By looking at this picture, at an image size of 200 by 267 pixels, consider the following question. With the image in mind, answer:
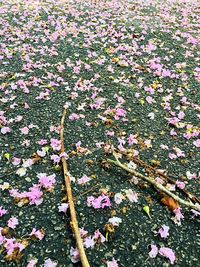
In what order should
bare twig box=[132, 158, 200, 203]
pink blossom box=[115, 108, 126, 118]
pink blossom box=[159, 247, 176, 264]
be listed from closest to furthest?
pink blossom box=[159, 247, 176, 264] → bare twig box=[132, 158, 200, 203] → pink blossom box=[115, 108, 126, 118]

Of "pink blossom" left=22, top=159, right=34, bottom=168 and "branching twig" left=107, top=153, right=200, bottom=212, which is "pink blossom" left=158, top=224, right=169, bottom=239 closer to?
"branching twig" left=107, top=153, right=200, bottom=212

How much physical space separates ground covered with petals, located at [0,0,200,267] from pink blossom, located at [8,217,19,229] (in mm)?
14

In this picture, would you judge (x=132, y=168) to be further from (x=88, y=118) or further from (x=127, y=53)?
(x=127, y=53)

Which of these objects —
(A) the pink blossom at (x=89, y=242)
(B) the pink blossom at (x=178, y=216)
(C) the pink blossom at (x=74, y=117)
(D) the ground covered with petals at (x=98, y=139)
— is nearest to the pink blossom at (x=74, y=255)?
(D) the ground covered with petals at (x=98, y=139)

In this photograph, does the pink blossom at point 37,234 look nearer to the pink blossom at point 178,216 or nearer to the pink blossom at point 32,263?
the pink blossom at point 32,263

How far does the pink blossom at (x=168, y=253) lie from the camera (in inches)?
160

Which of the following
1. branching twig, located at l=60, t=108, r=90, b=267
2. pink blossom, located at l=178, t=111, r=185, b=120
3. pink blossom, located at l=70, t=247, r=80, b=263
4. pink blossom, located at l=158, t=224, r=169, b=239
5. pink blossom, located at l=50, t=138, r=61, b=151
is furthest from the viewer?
pink blossom, located at l=178, t=111, r=185, b=120

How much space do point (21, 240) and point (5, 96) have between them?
4421mm

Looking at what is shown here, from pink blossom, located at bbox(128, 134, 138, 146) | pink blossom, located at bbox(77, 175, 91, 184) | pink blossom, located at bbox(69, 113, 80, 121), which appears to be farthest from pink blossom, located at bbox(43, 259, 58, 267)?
pink blossom, located at bbox(69, 113, 80, 121)

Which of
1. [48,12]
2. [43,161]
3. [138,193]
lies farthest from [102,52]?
[138,193]

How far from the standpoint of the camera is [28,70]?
29.5 ft

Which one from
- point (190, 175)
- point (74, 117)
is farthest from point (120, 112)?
point (190, 175)

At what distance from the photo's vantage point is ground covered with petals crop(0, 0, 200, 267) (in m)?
4.26

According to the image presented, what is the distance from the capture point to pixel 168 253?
4125 mm
